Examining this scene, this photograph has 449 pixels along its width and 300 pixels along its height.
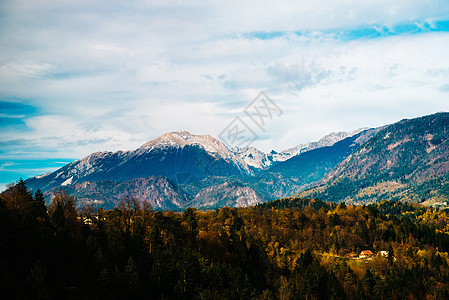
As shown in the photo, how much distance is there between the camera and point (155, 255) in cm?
12088

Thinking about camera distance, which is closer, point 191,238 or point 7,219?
point 7,219

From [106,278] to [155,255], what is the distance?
24207mm

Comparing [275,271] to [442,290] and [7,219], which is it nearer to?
[442,290]

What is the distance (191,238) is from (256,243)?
119ft

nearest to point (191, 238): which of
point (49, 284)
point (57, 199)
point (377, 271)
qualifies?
point (57, 199)

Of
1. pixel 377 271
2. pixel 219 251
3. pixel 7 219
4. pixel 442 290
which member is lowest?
pixel 442 290

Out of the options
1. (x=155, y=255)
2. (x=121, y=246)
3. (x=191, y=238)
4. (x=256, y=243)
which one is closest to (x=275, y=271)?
(x=256, y=243)

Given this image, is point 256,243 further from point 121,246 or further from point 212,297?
point 121,246

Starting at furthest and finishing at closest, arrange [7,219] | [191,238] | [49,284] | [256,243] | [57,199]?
[256,243] → [191,238] → [57,199] → [7,219] → [49,284]

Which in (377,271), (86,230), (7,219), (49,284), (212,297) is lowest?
(377,271)

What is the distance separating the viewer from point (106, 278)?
98.9 metres

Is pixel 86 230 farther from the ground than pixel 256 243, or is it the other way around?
pixel 86 230

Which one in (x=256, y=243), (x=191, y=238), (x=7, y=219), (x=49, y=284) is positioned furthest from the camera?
(x=256, y=243)

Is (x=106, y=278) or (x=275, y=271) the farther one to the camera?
(x=275, y=271)
